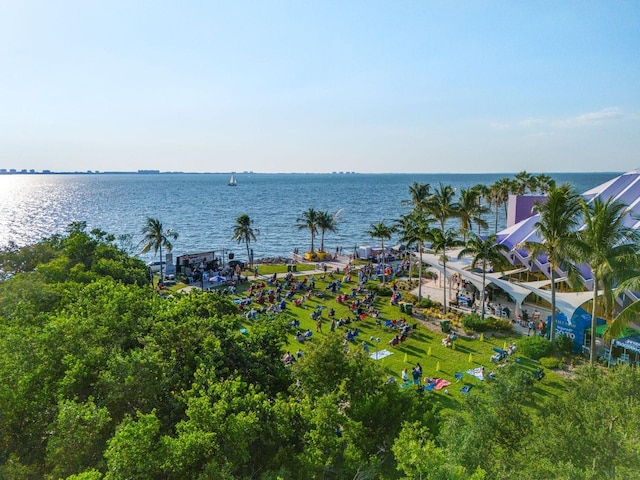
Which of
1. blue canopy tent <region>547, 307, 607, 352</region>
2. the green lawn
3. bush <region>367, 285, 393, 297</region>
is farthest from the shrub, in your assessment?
bush <region>367, 285, 393, 297</region>

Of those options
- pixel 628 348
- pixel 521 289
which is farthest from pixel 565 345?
pixel 521 289

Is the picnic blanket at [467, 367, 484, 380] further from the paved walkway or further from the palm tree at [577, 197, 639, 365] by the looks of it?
the paved walkway

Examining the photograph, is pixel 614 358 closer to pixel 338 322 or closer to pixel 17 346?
pixel 338 322

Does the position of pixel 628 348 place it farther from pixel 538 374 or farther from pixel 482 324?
pixel 482 324

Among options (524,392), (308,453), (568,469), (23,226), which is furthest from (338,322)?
(23,226)

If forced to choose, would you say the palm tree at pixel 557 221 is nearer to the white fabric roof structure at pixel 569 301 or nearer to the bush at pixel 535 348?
the white fabric roof structure at pixel 569 301

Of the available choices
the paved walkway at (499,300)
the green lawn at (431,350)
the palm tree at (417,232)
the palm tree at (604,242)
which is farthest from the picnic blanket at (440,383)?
the palm tree at (417,232)
